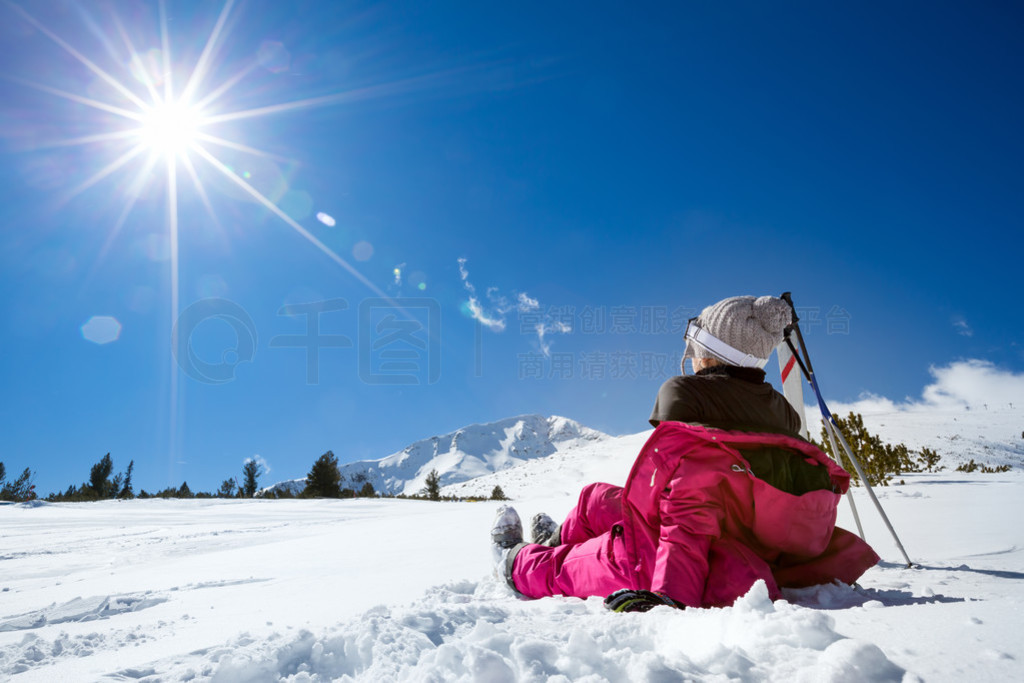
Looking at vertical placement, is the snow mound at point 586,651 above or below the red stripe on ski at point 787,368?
below

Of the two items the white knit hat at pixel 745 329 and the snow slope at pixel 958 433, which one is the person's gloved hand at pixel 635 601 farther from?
the snow slope at pixel 958 433

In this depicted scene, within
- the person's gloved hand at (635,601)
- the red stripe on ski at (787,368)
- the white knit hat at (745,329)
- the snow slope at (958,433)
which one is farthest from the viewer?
the snow slope at (958,433)

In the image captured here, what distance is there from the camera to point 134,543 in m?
4.62

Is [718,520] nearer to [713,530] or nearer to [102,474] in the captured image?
[713,530]

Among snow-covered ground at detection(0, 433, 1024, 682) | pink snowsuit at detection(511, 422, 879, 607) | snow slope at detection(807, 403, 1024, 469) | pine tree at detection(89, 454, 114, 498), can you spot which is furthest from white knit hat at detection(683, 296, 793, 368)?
pine tree at detection(89, 454, 114, 498)

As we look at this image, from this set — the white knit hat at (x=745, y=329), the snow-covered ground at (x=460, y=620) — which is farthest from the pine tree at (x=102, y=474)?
the white knit hat at (x=745, y=329)

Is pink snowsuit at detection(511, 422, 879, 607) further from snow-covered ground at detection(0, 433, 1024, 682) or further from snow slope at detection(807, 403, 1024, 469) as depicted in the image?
snow slope at detection(807, 403, 1024, 469)

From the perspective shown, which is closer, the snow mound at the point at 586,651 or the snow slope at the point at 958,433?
the snow mound at the point at 586,651

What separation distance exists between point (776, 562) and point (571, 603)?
0.93 m

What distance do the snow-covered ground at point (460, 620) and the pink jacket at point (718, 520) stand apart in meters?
0.17

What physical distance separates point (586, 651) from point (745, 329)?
1613 mm

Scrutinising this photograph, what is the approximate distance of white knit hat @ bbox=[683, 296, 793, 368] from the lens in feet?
6.76

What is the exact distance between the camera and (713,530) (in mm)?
1667

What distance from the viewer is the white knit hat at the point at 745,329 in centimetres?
206
